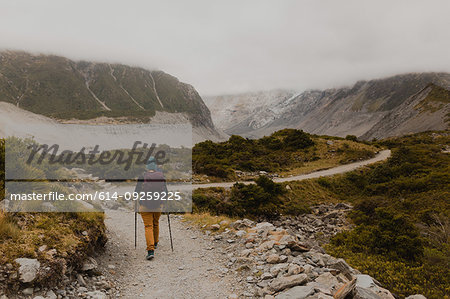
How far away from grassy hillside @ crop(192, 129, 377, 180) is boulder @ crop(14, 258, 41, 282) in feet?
79.5

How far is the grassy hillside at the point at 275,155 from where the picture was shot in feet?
107

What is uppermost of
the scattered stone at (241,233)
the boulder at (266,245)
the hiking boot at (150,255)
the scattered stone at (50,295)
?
the scattered stone at (50,295)

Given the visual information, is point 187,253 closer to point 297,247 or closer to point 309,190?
point 297,247

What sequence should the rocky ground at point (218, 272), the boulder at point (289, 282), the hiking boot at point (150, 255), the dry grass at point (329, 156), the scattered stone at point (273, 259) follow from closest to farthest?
1. the rocky ground at point (218, 272)
2. the boulder at point (289, 282)
3. the scattered stone at point (273, 259)
4. the hiking boot at point (150, 255)
5. the dry grass at point (329, 156)

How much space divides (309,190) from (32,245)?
83.4ft

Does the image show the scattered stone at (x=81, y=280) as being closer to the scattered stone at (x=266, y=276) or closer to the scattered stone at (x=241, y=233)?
the scattered stone at (x=266, y=276)

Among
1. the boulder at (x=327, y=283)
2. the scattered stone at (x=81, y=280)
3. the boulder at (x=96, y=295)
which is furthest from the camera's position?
the scattered stone at (x=81, y=280)

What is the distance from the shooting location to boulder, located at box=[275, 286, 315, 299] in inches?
187

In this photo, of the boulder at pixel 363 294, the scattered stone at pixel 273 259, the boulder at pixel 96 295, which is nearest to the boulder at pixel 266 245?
the scattered stone at pixel 273 259

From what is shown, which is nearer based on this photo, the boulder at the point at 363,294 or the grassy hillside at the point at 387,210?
the boulder at the point at 363,294

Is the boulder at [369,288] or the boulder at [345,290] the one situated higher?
the boulder at [345,290]

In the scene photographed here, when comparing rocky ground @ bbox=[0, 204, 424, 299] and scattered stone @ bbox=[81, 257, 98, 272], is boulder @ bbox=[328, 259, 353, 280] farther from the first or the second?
scattered stone @ bbox=[81, 257, 98, 272]

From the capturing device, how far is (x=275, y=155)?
4181 cm

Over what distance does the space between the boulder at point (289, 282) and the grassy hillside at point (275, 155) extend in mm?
23291
